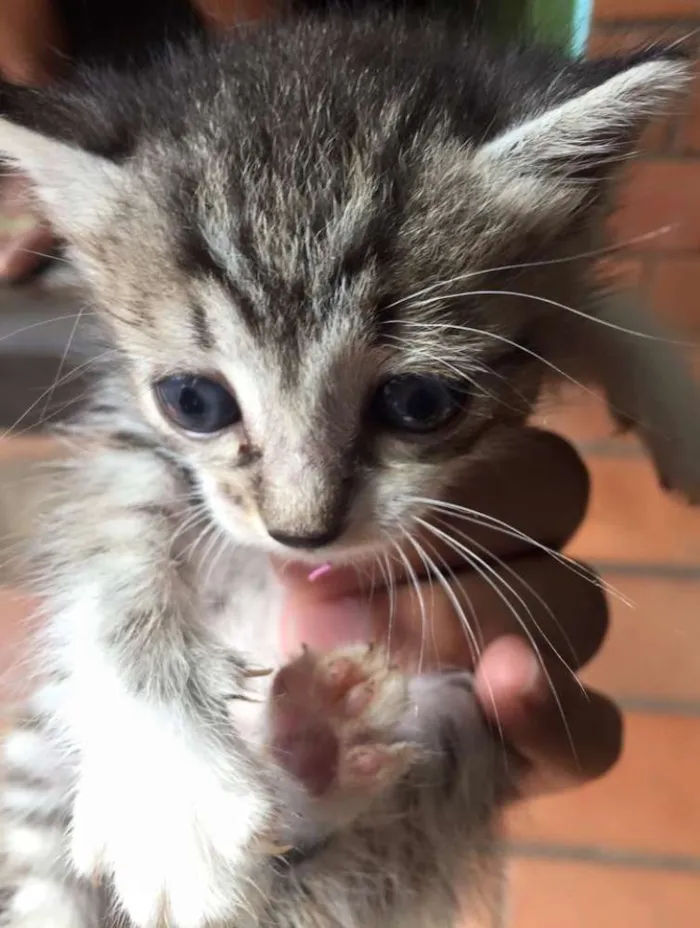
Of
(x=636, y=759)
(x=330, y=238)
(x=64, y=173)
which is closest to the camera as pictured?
(x=330, y=238)

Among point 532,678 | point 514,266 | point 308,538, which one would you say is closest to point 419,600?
point 532,678

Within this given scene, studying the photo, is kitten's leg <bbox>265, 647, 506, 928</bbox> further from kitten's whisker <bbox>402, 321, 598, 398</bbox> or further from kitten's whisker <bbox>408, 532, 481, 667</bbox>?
kitten's whisker <bbox>402, 321, 598, 398</bbox>

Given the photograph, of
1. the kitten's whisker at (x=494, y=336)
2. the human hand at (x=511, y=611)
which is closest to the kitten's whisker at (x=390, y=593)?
the human hand at (x=511, y=611)

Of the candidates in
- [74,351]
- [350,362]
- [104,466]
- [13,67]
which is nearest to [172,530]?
[104,466]

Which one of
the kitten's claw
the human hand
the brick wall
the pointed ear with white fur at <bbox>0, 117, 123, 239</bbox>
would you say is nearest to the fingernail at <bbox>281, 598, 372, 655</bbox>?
the human hand

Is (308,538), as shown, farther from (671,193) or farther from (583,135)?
(671,193)

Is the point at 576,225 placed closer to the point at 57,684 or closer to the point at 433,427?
the point at 433,427
